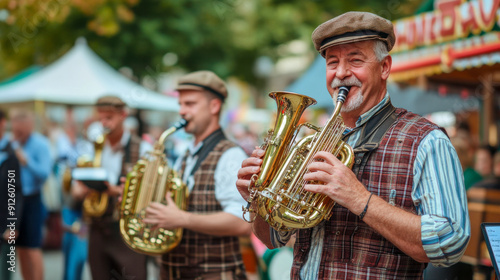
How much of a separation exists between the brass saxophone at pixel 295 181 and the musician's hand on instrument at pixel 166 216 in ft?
4.12

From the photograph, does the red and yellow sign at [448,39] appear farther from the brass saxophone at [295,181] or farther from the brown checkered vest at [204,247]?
the brass saxophone at [295,181]

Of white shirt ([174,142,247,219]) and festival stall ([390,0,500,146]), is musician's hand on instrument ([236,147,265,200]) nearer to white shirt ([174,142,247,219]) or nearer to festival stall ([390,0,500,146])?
white shirt ([174,142,247,219])

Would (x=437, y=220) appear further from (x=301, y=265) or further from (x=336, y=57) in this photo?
(x=336, y=57)

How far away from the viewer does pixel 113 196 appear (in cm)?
496

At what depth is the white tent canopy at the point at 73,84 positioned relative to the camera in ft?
35.6

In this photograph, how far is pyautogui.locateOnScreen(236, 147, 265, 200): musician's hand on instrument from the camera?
214 cm

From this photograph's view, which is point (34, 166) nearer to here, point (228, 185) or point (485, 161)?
point (228, 185)

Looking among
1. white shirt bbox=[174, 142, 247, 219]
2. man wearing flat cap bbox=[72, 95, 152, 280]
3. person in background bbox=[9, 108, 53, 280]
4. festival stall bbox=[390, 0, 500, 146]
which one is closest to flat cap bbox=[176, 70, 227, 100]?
white shirt bbox=[174, 142, 247, 219]

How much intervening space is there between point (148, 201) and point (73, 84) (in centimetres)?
844

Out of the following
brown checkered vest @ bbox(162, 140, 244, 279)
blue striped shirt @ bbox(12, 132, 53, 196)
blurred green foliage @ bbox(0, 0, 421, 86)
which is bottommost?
brown checkered vest @ bbox(162, 140, 244, 279)

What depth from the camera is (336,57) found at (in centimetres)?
223

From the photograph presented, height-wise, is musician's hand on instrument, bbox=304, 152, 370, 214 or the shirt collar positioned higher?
the shirt collar

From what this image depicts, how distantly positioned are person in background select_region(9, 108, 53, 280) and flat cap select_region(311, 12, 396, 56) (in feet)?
14.3

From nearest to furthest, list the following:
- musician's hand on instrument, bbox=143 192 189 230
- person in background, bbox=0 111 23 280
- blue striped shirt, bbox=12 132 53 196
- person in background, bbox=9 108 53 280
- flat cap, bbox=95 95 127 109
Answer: musician's hand on instrument, bbox=143 192 189 230 → person in background, bbox=0 111 23 280 → flat cap, bbox=95 95 127 109 → person in background, bbox=9 108 53 280 → blue striped shirt, bbox=12 132 53 196
